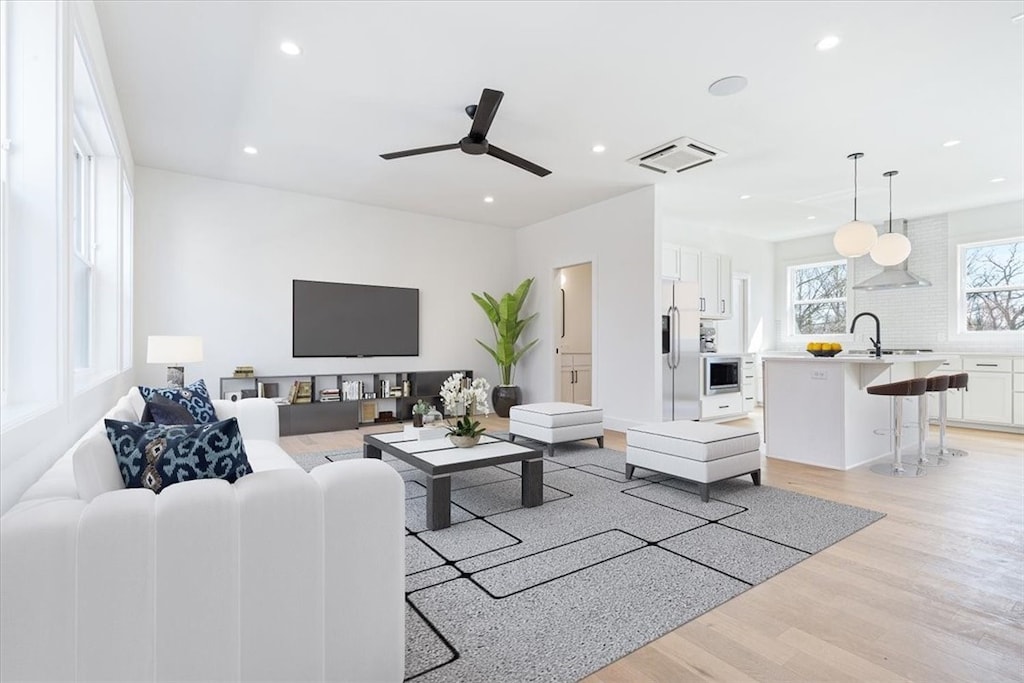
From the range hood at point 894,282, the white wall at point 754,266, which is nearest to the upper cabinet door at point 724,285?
the white wall at point 754,266

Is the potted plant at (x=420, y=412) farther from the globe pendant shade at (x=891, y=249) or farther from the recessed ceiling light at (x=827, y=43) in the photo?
the globe pendant shade at (x=891, y=249)

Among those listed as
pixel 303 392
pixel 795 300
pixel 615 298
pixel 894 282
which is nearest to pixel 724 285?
pixel 795 300

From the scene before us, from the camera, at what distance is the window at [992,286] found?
6.07m

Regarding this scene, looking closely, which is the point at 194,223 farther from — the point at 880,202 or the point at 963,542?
the point at 880,202

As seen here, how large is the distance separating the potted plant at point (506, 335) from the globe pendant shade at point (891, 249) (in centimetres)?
392

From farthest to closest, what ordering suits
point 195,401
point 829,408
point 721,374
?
point 721,374, point 829,408, point 195,401

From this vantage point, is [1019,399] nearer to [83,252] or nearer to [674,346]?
[674,346]

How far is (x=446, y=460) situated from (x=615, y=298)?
3567mm

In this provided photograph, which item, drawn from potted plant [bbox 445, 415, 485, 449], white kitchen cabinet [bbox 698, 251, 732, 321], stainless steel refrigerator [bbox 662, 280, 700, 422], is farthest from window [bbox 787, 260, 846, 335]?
potted plant [bbox 445, 415, 485, 449]

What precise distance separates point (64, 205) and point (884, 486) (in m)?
4.85

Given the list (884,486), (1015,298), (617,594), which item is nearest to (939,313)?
(1015,298)

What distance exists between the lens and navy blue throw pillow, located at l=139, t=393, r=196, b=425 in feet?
8.06

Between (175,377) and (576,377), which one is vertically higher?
(175,377)

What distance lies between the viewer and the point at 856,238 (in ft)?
14.3
